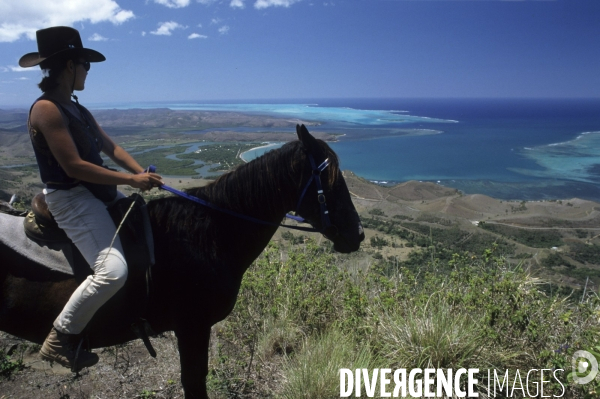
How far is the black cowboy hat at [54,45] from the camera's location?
98.6 inches

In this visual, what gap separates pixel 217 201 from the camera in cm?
287

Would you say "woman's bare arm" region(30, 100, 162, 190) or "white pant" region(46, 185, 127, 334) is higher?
"woman's bare arm" region(30, 100, 162, 190)

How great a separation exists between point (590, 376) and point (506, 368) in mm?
696

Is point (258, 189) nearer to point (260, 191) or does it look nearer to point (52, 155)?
point (260, 191)

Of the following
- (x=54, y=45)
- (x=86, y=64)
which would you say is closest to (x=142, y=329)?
(x=86, y=64)

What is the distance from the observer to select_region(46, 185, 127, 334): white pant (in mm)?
2379

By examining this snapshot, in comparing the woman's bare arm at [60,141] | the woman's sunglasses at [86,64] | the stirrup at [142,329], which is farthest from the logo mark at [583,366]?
the woman's sunglasses at [86,64]

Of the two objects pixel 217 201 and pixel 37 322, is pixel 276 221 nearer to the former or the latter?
pixel 217 201

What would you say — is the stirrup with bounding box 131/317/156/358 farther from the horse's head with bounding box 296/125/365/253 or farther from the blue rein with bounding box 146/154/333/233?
the horse's head with bounding box 296/125/365/253

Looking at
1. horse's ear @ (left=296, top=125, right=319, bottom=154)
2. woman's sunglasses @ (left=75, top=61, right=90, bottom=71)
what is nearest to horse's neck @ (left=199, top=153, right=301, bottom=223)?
horse's ear @ (left=296, top=125, right=319, bottom=154)

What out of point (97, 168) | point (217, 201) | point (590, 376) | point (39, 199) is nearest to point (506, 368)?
point (590, 376)

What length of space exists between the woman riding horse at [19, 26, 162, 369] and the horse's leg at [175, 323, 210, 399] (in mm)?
609

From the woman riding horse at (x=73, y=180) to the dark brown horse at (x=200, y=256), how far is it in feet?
0.68

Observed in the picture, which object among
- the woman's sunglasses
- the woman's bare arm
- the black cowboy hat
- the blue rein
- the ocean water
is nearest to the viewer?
the woman's bare arm
